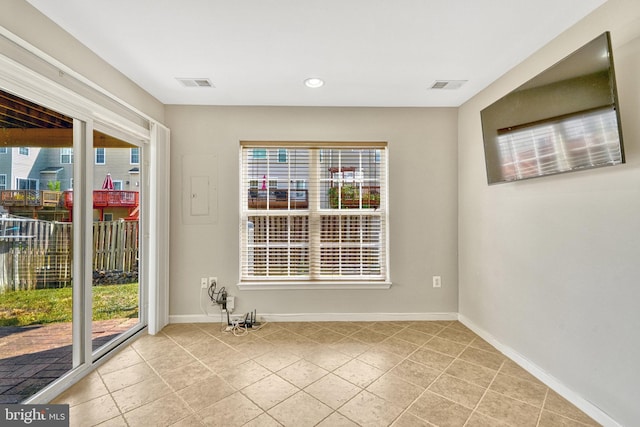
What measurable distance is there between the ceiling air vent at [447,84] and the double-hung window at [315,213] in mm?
833

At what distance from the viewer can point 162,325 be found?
2.85 m

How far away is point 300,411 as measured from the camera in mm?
1680

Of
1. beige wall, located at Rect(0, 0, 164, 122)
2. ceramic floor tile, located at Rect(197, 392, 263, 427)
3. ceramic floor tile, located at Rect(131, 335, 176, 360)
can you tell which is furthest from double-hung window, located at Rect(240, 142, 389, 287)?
ceramic floor tile, located at Rect(197, 392, 263, 427)

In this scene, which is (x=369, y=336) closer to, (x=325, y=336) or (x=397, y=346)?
(x=397, y=346)

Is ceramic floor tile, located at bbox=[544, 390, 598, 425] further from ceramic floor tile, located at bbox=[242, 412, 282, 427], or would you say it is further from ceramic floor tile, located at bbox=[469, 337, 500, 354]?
ceramic floor tile, located at bbox=[242, 412, 282, 427]

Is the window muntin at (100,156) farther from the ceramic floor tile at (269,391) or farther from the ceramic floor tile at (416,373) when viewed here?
the ceramic floor tile at (416,373)

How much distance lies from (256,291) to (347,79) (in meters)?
2.36

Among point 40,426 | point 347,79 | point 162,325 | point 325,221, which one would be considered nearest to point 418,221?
point 325,221

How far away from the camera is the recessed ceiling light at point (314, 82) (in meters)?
2.43

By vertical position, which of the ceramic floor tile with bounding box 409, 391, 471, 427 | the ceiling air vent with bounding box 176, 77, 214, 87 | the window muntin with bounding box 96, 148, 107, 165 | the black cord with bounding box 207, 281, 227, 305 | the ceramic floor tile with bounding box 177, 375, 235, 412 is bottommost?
the ceramic floor tile with bounding box 409, 391, 471, 427

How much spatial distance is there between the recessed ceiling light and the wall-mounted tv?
149 cm

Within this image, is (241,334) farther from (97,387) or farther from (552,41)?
(552,41)

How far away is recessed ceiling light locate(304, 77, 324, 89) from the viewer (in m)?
2.43

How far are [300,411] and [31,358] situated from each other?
1823 millimetres
